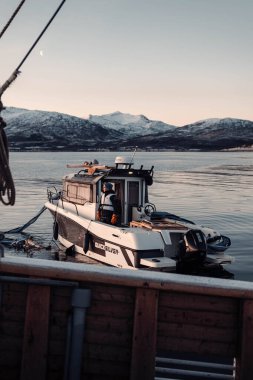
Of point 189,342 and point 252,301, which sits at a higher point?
point 252,301

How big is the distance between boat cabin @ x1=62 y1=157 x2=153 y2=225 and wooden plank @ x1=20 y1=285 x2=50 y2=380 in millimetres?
11703

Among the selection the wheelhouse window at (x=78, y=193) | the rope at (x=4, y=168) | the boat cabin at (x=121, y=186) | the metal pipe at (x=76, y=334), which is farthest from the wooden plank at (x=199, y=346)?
the wheelhouse window at (x=78, y=193)

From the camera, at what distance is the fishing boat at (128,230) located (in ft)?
42.1

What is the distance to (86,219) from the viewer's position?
15758mm

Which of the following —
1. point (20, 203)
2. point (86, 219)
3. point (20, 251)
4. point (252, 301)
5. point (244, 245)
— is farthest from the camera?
point (20, 203)

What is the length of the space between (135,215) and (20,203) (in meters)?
25.2

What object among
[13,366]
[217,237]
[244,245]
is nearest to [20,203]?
[244,245]

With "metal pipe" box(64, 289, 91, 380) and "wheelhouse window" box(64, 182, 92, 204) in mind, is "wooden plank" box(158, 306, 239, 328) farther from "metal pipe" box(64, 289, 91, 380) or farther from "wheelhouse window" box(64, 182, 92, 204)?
"wheelhouse window" box(64, 182, 92, 204)

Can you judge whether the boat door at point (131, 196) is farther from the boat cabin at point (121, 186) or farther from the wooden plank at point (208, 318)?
the wooden plank at point (208, 318)

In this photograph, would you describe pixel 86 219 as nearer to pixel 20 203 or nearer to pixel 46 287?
pixel 46 287

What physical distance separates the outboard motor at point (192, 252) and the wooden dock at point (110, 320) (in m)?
8.80

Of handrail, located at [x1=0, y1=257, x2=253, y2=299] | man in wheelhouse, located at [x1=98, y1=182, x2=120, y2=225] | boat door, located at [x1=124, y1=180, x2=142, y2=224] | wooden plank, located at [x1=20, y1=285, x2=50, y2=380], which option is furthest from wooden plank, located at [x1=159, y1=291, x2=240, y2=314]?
boat door, located at [x1=124, y1=180, x2=142, y2=224]

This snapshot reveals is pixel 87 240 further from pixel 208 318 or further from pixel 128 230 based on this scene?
pixel 208 318

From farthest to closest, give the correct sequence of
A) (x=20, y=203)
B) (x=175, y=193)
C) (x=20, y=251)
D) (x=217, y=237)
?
(x=175, y=193), (x=20, y=203), (x=20, y=251), (x=217, y=237)
